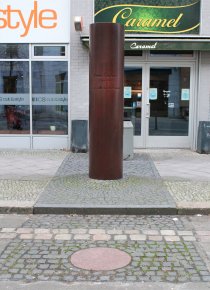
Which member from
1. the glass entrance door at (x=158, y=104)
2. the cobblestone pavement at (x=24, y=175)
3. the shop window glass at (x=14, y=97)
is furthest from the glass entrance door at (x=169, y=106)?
the shop window glass at (x=14, y=97)

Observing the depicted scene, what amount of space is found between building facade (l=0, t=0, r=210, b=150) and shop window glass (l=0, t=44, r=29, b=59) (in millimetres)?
27

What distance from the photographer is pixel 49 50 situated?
40.0 ft

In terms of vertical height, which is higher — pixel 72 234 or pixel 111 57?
pixel 111 57

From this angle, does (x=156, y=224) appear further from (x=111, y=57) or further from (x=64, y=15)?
(x=64, y=15)

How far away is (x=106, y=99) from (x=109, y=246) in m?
3.48

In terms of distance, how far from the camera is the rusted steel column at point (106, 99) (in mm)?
7949

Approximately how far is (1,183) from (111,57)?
3036 millimetres

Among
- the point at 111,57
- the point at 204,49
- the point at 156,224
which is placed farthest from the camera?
the point at 204,49

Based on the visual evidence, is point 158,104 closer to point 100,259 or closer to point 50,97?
point 50,97

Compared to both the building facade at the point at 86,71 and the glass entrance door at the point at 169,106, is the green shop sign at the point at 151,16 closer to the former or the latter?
the building facade at the point at 86,71

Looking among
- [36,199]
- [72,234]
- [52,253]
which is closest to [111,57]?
[36,199]

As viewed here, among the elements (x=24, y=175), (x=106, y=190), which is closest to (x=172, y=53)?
(x=24, y=175)

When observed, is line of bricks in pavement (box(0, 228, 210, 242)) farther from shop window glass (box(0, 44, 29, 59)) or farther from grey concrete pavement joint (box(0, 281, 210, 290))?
shop window glass (box(0, 44, 29, 59))

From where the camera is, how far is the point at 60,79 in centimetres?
1228
